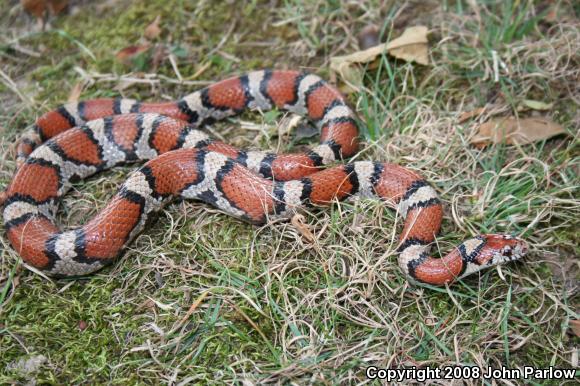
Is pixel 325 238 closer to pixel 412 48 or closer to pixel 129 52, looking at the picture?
pixel 412 48

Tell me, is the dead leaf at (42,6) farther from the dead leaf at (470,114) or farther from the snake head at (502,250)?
the snake head at (502,250)

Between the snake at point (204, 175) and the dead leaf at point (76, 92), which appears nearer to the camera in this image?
the snake at point (204, 175)

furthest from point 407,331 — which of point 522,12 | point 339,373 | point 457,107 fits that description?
point 522,12

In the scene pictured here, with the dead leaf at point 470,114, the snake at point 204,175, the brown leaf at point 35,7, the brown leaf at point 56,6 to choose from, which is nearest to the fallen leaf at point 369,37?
the snake at point 204,175

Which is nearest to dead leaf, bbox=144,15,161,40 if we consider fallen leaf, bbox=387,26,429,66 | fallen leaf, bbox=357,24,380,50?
fallen leaf, bbox=357,24,380,50

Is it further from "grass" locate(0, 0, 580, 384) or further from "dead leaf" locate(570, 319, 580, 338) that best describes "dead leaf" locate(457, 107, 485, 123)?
"dead leaf" locate(570, 319, 580, 338)

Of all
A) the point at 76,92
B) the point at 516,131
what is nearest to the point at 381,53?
the point at 516,131
